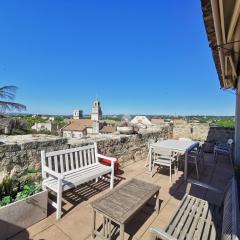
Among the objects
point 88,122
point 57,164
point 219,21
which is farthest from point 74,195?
point 88,122

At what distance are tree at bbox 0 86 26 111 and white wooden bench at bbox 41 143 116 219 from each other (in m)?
4.32

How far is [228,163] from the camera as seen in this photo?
5559 millimetres

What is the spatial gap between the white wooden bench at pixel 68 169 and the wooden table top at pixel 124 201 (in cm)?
65

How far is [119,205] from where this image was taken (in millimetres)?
1976

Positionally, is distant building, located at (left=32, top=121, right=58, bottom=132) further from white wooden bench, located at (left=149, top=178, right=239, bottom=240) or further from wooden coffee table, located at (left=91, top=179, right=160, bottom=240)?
white wooden bench, located at (left=149, top=178, right=239, bottom=240)

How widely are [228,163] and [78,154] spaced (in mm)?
4999

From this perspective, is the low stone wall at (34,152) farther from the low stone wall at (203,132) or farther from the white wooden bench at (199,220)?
the low stone wall at (203,132)

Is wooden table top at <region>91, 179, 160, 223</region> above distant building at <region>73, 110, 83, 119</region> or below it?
below

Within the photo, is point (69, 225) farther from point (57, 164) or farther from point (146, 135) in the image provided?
point (146, 135)

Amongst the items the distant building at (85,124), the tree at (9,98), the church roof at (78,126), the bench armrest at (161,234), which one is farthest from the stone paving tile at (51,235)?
the church roof at (78,126)

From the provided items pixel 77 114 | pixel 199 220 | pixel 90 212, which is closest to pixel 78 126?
pixel 77 114

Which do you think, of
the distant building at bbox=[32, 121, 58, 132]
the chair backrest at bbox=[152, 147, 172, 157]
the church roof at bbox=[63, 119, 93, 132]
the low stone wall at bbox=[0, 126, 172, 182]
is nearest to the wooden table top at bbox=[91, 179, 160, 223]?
the low stone wall at bbox=[0, 126, 172, 182]

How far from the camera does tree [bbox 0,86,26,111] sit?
5.84 m

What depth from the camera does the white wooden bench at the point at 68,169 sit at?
2428 millimetres
